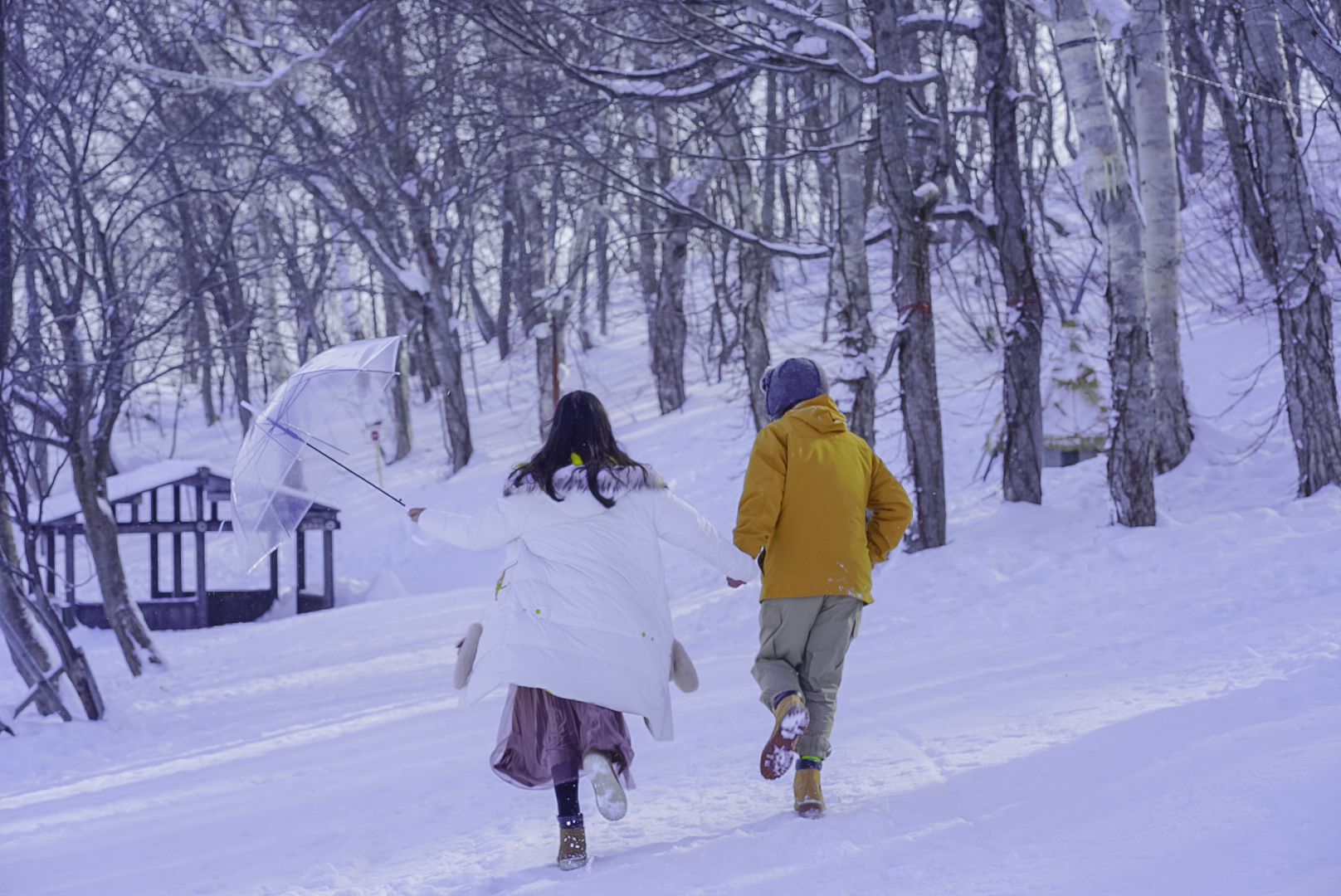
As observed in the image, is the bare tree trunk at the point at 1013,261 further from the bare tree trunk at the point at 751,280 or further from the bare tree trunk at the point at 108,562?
the bare tree trunk at the point at 108,562

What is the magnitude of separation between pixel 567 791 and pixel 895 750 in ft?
5.14

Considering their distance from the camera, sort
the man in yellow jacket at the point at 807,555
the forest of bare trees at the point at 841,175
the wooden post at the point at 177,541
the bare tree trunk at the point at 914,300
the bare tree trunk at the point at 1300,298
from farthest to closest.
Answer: the wooden post at the point at 177,541
the bare tree trunk at the point at 914,300
the bare tree trunk at the point at 1300,298
the forest of bare trees at the point at 841,175
the man in yellow jacket at the point at 807,555

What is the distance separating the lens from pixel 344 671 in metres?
8.94

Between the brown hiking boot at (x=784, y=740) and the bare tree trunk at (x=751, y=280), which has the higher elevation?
the bare tree trunk at (x=751, y=280)

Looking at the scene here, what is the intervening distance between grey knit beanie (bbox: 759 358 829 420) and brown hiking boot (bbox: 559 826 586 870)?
5.43ft

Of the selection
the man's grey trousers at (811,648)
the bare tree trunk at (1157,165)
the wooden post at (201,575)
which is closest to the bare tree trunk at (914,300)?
the bare tree trunk at (1157,165)

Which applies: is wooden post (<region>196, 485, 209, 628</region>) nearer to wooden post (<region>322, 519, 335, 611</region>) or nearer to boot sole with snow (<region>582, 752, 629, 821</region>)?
wooden post (<region>322, 519, 335, 611</region>)

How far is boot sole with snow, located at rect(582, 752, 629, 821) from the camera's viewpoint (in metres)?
3.41

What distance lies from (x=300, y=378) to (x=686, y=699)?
3.10 meters

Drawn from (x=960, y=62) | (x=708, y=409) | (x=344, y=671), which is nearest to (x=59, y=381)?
(x=344, y=671)

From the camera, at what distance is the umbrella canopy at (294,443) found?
155 inches

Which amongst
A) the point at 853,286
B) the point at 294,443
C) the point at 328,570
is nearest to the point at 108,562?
the point at 328,570

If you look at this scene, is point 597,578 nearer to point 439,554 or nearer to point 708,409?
point 439,554

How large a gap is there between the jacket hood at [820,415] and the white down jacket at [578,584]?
0.59 metres
